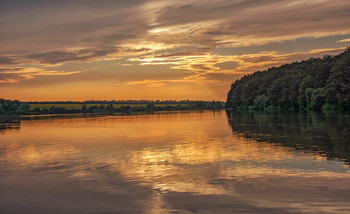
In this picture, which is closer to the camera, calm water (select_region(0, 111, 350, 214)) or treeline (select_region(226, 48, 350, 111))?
calm water (select_region(0, 111, 350, 214))

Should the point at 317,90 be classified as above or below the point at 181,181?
above

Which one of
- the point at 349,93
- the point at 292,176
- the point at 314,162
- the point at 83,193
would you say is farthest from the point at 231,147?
the point at 349,93

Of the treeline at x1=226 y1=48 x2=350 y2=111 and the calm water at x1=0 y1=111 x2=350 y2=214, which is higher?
the treeline at x1=226 y1=48 x2=350 y2=111

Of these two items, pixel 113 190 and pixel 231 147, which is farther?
pixel 231 147

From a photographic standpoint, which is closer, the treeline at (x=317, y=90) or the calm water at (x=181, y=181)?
the calm water at (x=181, y=181)

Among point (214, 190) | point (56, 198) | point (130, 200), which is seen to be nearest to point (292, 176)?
point (214, 190)

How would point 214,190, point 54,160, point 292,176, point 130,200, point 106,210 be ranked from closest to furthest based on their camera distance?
1. point 106,210
2. point 130,200
3. point 214,190
4. point 292,176
5. point 54,160

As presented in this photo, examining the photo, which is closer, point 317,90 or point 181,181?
point 181,181

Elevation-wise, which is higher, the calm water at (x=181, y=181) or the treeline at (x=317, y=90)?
the treeline at (x=317, y=90)

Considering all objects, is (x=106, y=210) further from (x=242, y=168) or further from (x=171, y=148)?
(x=171, y=148)

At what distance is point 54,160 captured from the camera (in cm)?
2189

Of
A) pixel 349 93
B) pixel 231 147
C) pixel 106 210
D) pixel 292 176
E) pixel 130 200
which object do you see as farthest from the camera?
pixel 349 93

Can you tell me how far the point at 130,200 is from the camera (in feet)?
41.1

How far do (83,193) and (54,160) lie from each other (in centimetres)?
917
